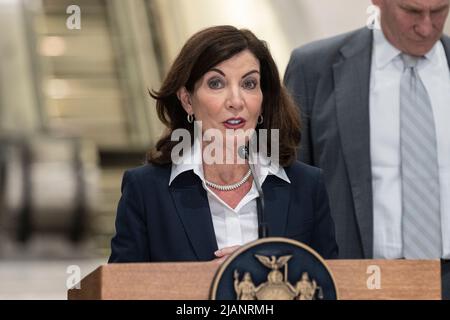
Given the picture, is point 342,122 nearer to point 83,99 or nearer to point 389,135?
point 389,135

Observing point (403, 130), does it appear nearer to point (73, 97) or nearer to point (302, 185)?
point (302, 185)

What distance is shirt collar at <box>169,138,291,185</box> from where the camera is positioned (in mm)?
3096

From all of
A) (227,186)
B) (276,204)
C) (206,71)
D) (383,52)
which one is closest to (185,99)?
(206,71)

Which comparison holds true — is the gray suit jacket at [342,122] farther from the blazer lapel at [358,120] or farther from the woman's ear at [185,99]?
the woman's ear at [185,99]

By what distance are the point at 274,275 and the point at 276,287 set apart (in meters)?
0.02

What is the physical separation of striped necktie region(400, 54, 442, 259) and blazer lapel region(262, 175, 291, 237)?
0.78 metres

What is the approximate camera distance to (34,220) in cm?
1108

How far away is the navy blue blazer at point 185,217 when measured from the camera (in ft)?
9.84

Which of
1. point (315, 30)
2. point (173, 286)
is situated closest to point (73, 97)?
point (315, 30)

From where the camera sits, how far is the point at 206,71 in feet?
10.1

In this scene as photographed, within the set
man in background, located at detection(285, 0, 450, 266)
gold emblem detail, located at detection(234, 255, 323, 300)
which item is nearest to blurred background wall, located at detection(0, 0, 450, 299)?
man in background, located at detection(285, 0, 450, 266)

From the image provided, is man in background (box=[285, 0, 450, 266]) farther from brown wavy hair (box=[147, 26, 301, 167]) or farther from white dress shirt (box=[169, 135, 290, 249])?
white dress shirt (box=[169, 135, 290, 249])

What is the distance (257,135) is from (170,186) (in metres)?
0.28

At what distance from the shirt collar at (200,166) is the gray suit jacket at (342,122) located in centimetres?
76
